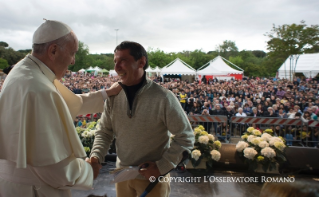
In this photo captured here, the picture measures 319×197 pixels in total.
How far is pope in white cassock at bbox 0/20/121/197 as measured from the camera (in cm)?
122

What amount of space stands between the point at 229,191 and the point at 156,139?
7.25 ft

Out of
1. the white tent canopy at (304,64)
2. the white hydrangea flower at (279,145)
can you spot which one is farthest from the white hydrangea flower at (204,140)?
the white tent canopy at (304,64)

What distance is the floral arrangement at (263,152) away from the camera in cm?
394

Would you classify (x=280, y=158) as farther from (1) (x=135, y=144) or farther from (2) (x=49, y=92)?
(2) (x=49, y=92)

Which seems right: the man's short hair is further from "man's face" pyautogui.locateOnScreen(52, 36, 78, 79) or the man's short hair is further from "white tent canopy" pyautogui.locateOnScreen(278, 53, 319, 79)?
"white tent canopy" pyautogui.locateOnScreen(278, 53, 319, 79)

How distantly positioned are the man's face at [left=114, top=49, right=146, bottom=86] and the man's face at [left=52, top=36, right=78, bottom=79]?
393mm

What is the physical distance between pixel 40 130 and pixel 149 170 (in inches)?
32.5

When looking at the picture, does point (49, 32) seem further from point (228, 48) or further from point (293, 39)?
point (228, 48)

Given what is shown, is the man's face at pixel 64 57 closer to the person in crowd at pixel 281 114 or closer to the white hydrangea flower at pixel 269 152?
the white hydrangea flower at pixel 269 152

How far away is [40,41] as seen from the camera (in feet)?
4.71

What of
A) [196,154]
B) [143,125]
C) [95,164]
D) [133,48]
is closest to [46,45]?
[133,48]

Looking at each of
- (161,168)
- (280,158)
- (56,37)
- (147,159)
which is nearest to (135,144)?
(147,159)

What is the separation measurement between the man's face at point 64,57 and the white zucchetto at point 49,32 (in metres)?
0.07

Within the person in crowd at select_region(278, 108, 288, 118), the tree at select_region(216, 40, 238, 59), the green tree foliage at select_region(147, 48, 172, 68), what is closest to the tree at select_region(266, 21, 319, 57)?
the person in crowd at select_region(278, 108, 288, 118)
